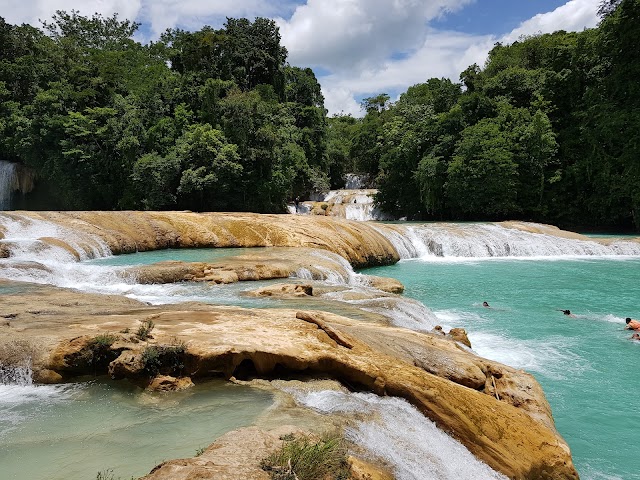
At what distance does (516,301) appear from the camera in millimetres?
14000

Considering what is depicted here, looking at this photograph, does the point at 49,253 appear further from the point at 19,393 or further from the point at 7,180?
the point at 7,180

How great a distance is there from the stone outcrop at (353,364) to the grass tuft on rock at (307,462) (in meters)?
2.04

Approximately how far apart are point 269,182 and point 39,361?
25578 mm

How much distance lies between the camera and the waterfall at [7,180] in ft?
114

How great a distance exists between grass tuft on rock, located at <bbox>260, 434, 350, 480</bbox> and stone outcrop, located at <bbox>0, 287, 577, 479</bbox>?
6.69 ft

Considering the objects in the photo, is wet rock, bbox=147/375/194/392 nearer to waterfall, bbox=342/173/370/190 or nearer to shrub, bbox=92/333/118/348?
shrub, bbox=92/333/118/348

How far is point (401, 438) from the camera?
470 centimetres

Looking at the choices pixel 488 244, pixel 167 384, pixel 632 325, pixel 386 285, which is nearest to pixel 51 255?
pixel 386 285

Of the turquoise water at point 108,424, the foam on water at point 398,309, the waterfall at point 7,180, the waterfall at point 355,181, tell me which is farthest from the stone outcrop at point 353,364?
the waterfall at point 355,181

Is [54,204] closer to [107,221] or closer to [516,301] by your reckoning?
[107,221]

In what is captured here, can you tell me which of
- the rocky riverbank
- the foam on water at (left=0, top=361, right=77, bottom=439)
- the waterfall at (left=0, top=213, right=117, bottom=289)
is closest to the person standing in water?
the rocky riverbank

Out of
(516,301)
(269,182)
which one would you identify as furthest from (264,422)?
(269,182)

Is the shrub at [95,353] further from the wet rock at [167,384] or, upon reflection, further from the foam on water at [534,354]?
the foam on water at [534,354]

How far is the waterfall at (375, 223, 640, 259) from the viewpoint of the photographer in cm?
2294
